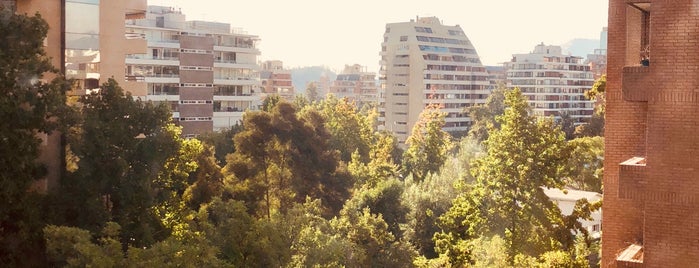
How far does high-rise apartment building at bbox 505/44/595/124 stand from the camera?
125 m

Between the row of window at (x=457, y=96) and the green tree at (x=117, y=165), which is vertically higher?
the row of window at (x=457, y=96)

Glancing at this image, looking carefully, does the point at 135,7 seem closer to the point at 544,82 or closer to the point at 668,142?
the point at 668,142

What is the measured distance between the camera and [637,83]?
9.65 m

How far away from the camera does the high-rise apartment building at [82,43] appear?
1984cm

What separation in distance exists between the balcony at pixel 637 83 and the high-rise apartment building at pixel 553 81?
4560 inches

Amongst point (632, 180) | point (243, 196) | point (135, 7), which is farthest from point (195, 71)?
point (632, 180)

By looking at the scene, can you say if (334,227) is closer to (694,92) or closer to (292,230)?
(292,230)

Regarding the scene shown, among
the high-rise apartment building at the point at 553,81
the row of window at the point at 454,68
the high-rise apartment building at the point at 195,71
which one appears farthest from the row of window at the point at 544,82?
the high-rise apartment building at the point at 195,71

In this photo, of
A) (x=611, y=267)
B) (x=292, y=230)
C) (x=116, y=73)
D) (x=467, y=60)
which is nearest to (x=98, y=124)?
(x=292, y=230)

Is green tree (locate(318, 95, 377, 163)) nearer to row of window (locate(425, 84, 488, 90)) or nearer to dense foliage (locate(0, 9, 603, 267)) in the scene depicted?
dense foliage (locate(0, 9, 603, 267))

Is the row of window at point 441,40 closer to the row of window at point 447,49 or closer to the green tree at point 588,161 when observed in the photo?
the row of window at point 447,49

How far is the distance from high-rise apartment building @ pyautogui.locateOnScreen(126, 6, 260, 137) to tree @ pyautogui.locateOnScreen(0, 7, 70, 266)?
41.6 meters

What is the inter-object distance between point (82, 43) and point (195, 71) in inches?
1593

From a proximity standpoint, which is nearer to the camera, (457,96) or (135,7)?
(135,7)
